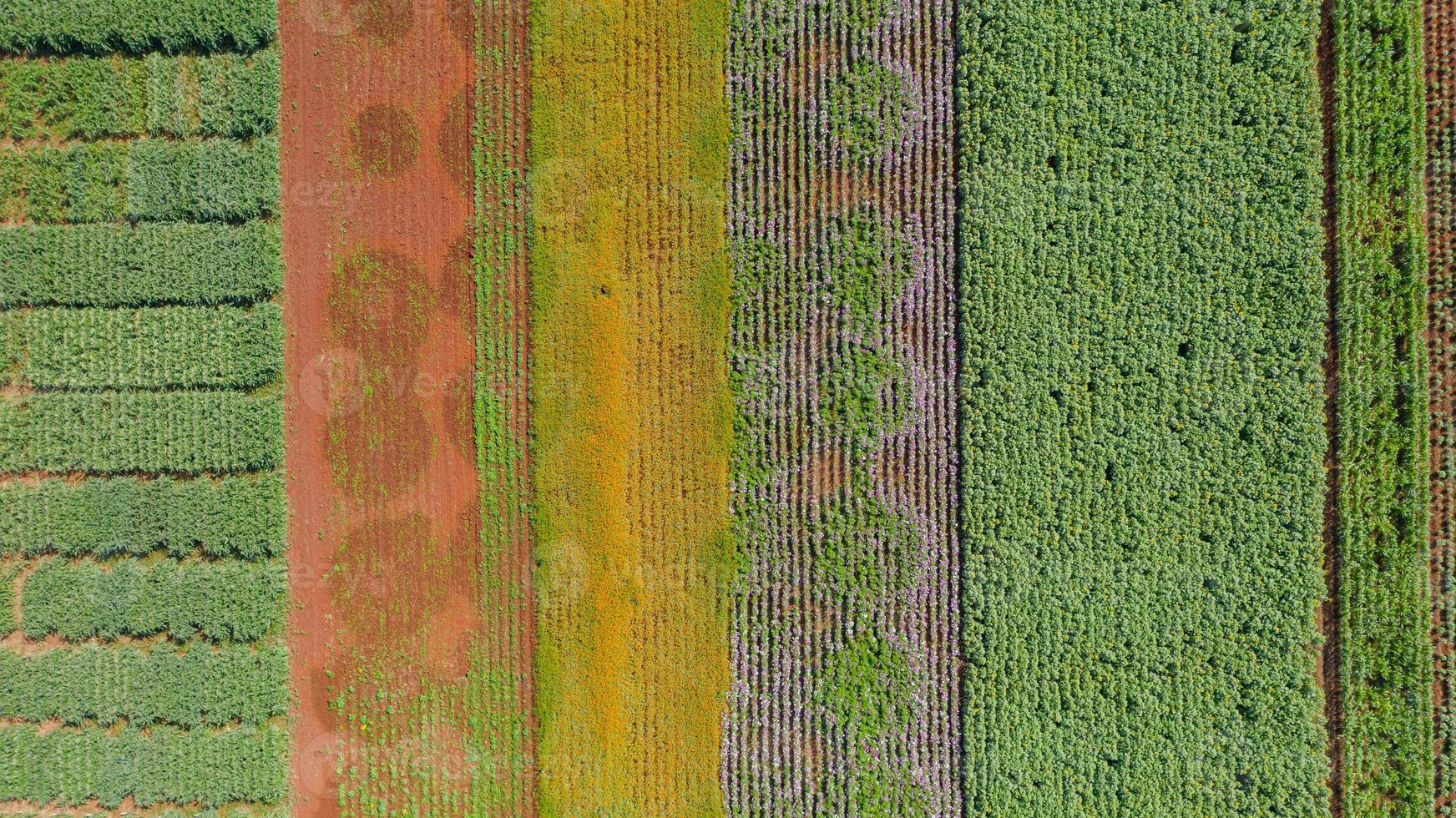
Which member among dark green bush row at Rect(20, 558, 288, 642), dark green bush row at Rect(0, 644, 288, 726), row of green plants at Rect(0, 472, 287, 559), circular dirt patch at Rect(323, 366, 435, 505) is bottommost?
dark green bush row at Rect(0, 644, 288, 726)

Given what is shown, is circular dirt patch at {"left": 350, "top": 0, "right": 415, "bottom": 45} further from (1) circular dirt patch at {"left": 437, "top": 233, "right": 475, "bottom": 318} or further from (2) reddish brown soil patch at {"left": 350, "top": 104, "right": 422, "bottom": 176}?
(1) circular dirt patch at {"left": 437, "top": 233, "right": 475, "bottom": 318}

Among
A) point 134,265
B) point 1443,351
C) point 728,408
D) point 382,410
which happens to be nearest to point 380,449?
point 382,410

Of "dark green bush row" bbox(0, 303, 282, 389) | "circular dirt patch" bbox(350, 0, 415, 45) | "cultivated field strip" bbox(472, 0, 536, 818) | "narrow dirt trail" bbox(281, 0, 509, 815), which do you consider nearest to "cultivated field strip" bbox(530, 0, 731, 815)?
"cultivated field strip" bbox(472, 0, 536, 818)

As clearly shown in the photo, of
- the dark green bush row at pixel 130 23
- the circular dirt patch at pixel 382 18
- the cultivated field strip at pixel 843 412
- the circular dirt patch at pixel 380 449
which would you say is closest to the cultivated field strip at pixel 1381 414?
the cultivated field strip at pixel 843 412

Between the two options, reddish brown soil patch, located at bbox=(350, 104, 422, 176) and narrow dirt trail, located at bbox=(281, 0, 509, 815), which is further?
reddish brown soil patch, located at bbox=(350, 104, 422, 176)

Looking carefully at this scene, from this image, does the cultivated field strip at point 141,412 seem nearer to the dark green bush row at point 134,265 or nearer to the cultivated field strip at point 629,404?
the dark green bush row at point 134,265

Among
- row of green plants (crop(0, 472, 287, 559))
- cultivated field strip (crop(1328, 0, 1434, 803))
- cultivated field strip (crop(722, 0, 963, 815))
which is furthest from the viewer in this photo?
row of green plants (crop(0, 472, 287, 559))

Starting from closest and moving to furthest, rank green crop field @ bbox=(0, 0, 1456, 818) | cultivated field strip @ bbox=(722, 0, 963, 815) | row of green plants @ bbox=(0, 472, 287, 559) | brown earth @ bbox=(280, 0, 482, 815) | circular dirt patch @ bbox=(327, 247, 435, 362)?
green crop field @ bbox=(0, 0, 1456, 818)
cultivated field strip @ bbox=(722, 0, 963, 815)
row of green plants @ bbox=(0, 472, 287, 559)
brown earth @ bbox=(280, 0, 482, 815)
circular dirt patch @ bbox=(327, 247, 435, 362)

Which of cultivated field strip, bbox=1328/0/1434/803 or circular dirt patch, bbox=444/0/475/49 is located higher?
circular dirt patch, bbox=444/0/475/49
